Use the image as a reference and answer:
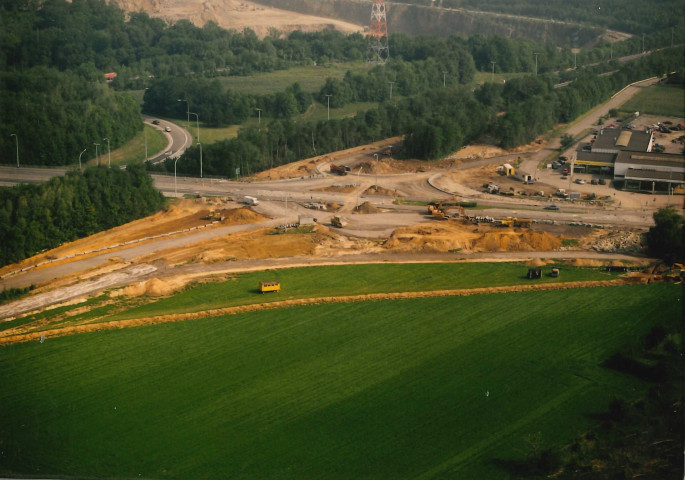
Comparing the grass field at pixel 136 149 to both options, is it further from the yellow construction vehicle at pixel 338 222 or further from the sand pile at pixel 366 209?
the yellow construction vehicle at pixel 338 222

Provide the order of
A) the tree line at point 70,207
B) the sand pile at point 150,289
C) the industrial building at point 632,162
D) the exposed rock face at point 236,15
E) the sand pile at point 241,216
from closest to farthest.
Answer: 1. the sand pile at point 150,289
2. the tree line at point 70,207
3. the sand pile at point 241,216
4. the industrial building at point 632,162
5. the exposed rock face at point 236,15

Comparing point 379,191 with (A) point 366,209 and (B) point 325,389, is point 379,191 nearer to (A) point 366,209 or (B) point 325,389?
(A) point 366,209

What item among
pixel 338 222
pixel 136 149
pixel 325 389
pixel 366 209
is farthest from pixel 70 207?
pixel 136 149

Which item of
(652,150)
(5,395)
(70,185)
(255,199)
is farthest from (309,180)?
(5,395)

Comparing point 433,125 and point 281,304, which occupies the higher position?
point 433,125

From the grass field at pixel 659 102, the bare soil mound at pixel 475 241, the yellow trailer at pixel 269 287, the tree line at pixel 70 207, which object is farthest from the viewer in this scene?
the grass field at pixel 659 102

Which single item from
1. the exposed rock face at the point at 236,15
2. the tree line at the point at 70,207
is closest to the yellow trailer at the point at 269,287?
the tree line at the point at 70,207

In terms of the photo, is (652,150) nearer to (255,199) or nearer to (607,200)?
(607,200)
